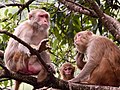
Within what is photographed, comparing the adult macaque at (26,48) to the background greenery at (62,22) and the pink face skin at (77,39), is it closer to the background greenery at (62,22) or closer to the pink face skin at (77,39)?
the background greenery at (62,22)

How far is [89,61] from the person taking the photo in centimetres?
590

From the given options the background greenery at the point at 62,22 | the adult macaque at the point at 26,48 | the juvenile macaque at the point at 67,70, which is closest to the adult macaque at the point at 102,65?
the background greenery at the point at 62,22

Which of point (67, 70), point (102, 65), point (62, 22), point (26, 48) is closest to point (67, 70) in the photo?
point (67, 70)

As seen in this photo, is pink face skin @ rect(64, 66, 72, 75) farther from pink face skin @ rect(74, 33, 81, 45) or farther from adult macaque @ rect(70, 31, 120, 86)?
adult macaque @ rect(70, 31, 120, 86)

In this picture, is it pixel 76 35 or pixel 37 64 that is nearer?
pixel 37 64

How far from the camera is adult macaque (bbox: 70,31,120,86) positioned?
585 centimetres

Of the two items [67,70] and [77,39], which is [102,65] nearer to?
[77,39]

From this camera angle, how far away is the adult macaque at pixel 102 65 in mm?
5850

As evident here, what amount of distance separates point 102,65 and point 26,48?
1.31 metres

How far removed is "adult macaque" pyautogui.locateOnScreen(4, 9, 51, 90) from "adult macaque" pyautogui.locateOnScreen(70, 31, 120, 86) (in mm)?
706

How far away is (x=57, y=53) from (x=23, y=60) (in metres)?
2.50

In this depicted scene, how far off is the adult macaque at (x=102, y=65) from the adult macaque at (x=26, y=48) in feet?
2.32

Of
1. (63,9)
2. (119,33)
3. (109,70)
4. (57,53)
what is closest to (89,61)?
(109,70)

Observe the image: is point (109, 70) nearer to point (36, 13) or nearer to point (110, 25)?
point (110, 25)
